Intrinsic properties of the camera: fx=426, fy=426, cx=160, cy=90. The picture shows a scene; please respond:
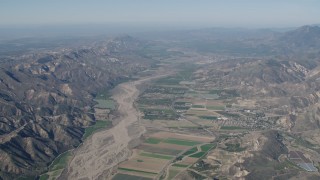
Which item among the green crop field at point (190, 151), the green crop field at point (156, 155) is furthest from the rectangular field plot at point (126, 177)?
the green crop field at point (190, 151)

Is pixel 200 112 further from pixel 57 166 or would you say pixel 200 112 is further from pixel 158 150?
pixel 57 166

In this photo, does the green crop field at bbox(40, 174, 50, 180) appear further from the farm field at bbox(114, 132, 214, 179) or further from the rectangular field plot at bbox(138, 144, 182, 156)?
the rectangular field plot at bbox(138, 144, 182, 156)

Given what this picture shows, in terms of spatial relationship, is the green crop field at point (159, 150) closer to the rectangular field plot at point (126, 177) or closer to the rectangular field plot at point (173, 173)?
the rectangular field plot at point (173, 173)

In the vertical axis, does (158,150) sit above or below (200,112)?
above

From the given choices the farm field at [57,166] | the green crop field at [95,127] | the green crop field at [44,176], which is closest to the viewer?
the green crop field at [44,176]

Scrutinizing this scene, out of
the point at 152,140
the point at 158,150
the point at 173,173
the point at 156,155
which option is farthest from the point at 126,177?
the point at 152,140

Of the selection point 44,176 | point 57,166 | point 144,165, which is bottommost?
point 44,176

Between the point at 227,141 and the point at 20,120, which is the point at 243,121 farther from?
the point at 20,120

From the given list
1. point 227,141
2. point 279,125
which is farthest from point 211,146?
point 279,125
